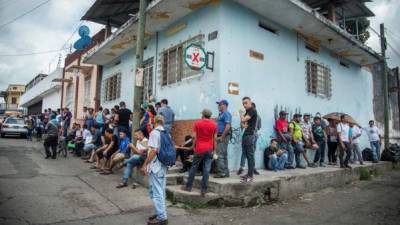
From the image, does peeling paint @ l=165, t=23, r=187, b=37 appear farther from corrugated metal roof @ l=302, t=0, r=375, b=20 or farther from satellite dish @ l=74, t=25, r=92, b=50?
satellite dish @ l=74, t=25, r=92, b=50

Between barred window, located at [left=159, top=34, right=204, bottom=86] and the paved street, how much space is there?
3332 millimetres

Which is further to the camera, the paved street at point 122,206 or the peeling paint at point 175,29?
the peeling paint at point 175,29

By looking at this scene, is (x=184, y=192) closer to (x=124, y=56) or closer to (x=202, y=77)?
(x=202, y=77)

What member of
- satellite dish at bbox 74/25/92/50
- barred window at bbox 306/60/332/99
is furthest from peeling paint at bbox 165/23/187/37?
satellite dish at bbox 74/25/92/50

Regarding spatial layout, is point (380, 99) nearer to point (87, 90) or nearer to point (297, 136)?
point (297, 136)

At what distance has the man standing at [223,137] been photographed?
6.61 meters

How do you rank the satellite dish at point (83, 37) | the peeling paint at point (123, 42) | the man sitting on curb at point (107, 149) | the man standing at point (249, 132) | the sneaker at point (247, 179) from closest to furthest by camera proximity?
the sneaker at point (247, 179) < the man standing at point (249, 132) < the man sitting on curb at point (107, 149) < the peeling paint at point (123, 42) < the satellite dish at point (83, 37)

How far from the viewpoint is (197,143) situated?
591cm

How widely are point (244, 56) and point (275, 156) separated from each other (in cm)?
279

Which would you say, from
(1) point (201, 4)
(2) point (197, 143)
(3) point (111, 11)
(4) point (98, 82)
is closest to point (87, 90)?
(4) point (98, 82)

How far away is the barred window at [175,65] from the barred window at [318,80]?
4.30 meters

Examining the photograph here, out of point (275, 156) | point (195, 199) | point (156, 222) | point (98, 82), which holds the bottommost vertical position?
point (156, 222)

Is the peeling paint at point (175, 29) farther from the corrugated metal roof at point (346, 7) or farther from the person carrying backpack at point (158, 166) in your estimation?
the corrugated metal roof at point (346, 7)

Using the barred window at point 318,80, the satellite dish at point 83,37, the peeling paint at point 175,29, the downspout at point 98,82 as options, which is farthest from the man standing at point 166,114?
the satellite dish at point 83,37
